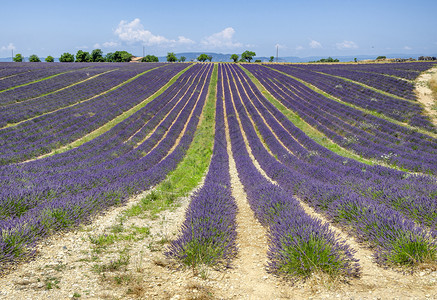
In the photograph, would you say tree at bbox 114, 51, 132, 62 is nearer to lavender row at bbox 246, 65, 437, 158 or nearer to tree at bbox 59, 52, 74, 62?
tree at bbox 59, 52, 74, 62

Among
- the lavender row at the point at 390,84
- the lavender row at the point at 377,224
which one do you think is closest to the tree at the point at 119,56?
the lavender row at the point at 390,84

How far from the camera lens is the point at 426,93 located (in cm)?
3130

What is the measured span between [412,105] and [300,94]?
38.1 feet

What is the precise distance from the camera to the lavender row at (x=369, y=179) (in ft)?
19.2

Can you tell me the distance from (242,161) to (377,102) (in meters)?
21.3

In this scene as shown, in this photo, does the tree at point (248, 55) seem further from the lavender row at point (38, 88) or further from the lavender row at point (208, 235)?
the lavender row at point (208, 235)

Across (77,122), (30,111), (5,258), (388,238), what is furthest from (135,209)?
(30,111)

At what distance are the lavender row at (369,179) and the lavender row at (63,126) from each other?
13552 mm

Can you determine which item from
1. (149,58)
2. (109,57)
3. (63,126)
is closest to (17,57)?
(109,57)

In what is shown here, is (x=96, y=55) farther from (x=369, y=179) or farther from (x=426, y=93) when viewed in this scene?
(x=369, y=179)

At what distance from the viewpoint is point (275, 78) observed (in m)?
48.1

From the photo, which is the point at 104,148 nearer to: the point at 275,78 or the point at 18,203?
the point at 18,203

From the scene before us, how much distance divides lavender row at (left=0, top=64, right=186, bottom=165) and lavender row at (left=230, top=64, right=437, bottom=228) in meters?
13.6

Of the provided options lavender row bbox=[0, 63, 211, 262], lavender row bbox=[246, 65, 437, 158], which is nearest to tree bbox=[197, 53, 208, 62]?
lavender row bbox=[246, 65, 437, 158]
